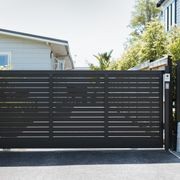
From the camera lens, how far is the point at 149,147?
856 cm

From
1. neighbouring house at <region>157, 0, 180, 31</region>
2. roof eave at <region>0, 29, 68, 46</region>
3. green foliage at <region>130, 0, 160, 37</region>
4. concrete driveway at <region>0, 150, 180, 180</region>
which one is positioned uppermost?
green foliage at <region>130, 0, 160, 37</region>

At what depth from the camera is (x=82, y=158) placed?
7883mm

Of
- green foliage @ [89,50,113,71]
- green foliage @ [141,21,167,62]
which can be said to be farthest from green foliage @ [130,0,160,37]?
green foliage @ [141,21,167,62]

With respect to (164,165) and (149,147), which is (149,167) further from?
(149,147)

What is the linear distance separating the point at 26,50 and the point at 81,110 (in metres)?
9.00

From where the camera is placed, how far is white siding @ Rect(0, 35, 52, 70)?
16.7 m

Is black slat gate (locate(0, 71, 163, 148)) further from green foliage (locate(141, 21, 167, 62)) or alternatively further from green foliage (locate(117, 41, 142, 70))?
green foliage (locate(117, 41, 142, 70))

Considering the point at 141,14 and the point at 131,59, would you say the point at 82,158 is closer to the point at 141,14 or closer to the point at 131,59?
the point at 131,59

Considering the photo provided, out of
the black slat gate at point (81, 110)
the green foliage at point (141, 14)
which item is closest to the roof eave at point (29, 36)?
the black slat gate at point (81, 110)

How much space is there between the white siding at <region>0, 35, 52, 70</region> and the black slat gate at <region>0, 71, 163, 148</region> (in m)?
8.29

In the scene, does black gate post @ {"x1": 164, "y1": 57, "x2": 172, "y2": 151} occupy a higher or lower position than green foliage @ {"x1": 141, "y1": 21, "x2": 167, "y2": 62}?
lower

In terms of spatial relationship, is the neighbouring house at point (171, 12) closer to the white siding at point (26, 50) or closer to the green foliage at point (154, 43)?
the green foliage at point (154, 43)

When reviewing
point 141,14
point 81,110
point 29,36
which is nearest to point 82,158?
point 81,110

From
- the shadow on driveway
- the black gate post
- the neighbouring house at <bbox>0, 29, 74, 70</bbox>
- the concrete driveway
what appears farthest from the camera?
the neighbouring house at <bbox>0, 29, 74, 70</bbox>
